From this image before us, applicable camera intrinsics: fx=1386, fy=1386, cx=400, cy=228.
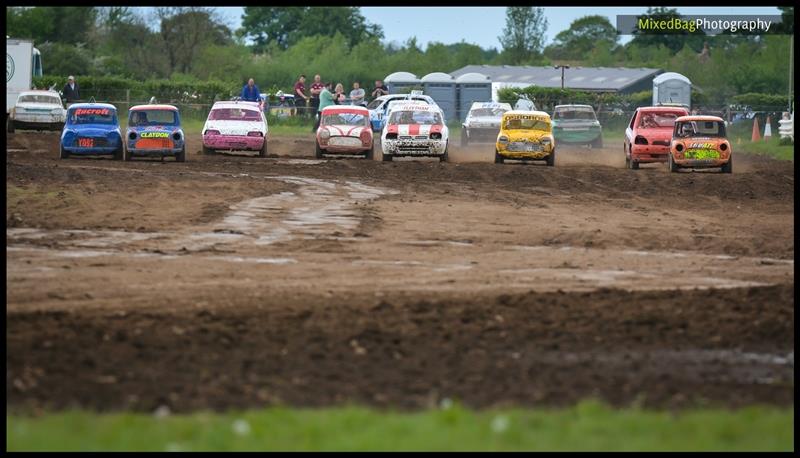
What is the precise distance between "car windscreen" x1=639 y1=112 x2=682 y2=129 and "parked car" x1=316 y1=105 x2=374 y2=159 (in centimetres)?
665

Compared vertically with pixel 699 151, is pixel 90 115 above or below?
above

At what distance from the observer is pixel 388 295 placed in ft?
42.1

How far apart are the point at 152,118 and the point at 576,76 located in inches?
2283

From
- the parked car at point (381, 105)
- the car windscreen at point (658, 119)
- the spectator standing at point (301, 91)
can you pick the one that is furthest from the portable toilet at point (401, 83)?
the car windscreen at point (658, 119)

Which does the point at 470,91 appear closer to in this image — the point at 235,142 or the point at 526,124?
the point at 526,124

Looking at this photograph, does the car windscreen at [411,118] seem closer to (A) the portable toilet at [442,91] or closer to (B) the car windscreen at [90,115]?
(B) the car windscreen at [90,115]

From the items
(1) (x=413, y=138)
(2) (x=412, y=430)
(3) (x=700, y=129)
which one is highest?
(3) (x=700, y=129)

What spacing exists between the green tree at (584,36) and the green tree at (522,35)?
23064mm

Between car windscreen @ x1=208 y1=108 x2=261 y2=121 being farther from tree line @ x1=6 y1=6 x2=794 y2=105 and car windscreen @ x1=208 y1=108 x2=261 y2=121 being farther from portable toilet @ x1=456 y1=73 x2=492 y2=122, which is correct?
tree line @ x1=6 y1=6 x2=794 y2=105

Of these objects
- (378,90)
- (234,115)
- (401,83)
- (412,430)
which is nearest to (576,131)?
(378,90)

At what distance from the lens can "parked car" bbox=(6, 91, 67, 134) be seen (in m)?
43.7

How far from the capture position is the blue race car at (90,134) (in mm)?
31609

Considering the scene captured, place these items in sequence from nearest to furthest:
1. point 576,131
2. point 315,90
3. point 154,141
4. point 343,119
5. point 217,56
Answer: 1. point 154,141
2. point 343,119
3. point 576,131
4. point 315,90
5. point 217,56

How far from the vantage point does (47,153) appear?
33.7 metres
